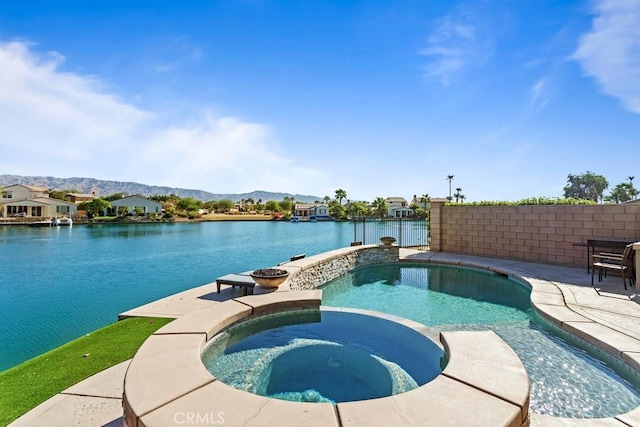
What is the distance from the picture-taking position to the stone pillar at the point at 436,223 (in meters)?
11.0

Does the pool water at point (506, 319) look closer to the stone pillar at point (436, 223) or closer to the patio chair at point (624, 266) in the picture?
the patio chair at point (624, 266)

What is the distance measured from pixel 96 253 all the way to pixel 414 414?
62.5ft

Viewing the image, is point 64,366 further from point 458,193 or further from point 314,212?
point 458,193

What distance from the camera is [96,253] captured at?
52.5ft

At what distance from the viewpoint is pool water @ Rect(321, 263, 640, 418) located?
8.92 ft

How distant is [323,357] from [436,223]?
29.5 feet

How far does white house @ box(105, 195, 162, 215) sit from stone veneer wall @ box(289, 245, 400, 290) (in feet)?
156

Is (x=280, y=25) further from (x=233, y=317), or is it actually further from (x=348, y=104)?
(x=233, y=317)

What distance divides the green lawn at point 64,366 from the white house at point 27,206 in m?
48.0

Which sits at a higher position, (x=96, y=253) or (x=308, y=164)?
(x=308, y=164)

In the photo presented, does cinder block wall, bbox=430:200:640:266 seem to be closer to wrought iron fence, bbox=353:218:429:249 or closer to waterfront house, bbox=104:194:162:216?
wrought iron fence, bbox=353:218:429:249

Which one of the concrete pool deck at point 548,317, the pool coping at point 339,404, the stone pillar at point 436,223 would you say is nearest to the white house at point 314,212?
the stone pillar at point 436,223

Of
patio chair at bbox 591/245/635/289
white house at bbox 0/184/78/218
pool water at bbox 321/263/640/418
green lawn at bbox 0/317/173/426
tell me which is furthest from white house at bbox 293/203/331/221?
green lawn at bbox 0/317/173/426

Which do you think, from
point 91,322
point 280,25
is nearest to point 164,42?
point 280,25
